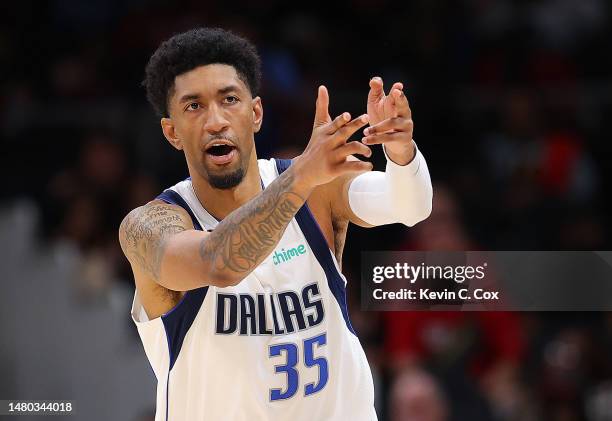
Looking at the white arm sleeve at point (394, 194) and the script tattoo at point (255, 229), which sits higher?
the white arm sleeve at point (394, 194)

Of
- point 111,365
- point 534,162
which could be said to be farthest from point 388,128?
point 534,162

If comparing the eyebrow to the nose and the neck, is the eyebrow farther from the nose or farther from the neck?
the neck

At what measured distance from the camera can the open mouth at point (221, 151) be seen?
3242 mm

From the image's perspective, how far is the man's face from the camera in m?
3.24

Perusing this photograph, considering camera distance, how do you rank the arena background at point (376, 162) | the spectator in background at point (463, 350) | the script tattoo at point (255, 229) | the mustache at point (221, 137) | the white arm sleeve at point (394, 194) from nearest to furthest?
the script tattoo at point (255, 229), the white arm sleeve at point (394, 194), the mustache at point (221, 137), the spectator in background at point (463, 350), the arena background at point (376, 162)

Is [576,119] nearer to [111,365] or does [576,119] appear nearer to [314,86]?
[314,86]

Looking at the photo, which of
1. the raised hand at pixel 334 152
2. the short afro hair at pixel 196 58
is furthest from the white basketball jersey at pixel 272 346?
the raised hand at pixel 334 152

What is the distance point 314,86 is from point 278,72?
0.79ft

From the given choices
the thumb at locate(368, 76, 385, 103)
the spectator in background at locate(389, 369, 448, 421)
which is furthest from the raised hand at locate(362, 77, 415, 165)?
the spectator in background at locate(389, 369, 448, 421)

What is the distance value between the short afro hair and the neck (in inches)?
10.1

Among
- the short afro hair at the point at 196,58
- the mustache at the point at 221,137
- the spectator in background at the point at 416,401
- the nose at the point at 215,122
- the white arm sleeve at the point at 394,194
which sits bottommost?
the spectator in background at the point at 416,401

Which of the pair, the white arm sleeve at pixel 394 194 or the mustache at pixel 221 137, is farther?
the mustache at pixel 221 137

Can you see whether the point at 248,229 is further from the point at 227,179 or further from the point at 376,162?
the point at 376,162

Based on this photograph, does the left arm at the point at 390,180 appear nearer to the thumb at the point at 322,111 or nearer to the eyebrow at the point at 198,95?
the thumb at the point at 322,111
